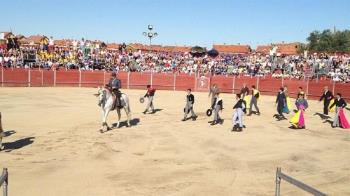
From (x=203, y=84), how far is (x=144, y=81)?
4.82 meters

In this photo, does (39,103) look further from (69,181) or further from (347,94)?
(347,94)

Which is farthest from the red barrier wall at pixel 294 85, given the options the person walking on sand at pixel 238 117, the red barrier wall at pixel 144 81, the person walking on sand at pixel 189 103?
the person walking on sand at pixel 238 117


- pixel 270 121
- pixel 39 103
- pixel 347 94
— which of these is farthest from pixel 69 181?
pixel 347 94

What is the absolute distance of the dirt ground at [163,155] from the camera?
9992mm

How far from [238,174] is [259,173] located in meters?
0.55

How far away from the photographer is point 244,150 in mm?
14219

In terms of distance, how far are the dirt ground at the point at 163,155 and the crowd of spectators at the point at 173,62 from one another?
15.3 meters

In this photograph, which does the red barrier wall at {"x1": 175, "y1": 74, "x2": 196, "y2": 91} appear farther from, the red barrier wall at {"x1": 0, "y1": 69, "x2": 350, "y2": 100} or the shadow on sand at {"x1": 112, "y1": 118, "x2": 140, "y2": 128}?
the shadow on sand at {"x1": 112, "y1": 118, "x2": 140, "y2": 128}

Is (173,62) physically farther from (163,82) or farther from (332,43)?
(332,43)

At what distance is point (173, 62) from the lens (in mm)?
44812

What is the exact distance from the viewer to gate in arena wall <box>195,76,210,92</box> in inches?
1458

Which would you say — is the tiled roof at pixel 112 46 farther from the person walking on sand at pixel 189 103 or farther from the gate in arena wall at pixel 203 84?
the person walking on sand at pixel 189 103

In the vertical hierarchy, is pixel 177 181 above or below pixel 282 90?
below

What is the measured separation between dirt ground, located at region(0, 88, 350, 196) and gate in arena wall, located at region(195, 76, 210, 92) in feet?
49.6
